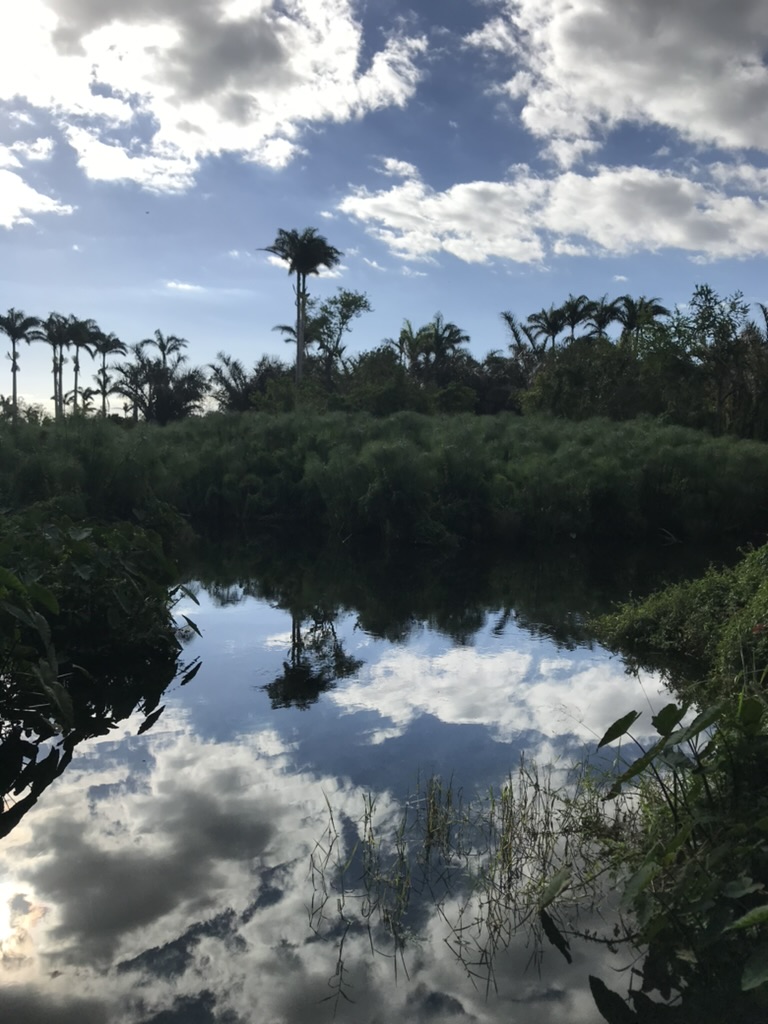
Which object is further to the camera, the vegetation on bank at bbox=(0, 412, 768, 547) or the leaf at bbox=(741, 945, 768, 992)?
the vegetation on bank at bbox=(0, 412, 768, 547)

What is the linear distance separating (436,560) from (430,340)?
86.3 feet

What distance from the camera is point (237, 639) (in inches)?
500

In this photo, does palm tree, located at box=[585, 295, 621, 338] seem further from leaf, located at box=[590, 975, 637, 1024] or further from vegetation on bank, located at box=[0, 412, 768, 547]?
leaf, located at box=[590, 975, 637, 1024]

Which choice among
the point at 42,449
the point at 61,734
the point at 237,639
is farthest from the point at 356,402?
the point at 61,734

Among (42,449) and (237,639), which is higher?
(42,449)

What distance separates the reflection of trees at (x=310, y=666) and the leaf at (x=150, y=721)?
114 centimetres

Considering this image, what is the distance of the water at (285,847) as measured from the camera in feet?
13.3

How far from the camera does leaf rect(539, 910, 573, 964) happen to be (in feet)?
14.2

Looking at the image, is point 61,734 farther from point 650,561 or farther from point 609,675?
point 650,561

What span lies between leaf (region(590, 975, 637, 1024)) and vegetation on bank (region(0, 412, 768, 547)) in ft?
64.1

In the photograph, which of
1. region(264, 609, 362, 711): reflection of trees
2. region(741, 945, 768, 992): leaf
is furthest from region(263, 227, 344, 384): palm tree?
region(741, 945, 768, 992): leaf

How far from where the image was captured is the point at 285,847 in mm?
5520

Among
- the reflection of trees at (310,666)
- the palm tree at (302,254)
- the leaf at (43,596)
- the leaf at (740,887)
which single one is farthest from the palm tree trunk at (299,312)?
the leaf at (740,887)

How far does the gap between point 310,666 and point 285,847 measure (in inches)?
217
